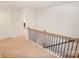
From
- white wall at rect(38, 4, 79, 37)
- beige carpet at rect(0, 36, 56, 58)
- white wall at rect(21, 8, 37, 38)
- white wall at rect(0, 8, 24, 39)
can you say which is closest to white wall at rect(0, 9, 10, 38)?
white wall at rect(0, 8, 24, 39)

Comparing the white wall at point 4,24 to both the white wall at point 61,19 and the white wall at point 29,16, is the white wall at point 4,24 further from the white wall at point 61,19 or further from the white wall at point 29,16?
the white wall at point 61,19

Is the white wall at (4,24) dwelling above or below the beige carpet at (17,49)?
above

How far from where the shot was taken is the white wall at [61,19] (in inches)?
76.9

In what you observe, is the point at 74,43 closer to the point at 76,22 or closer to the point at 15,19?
the point at 76,22

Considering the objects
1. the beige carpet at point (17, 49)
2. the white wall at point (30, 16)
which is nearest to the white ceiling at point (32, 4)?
the white wall at point (30, 16)

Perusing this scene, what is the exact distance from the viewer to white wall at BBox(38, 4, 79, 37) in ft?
6.41

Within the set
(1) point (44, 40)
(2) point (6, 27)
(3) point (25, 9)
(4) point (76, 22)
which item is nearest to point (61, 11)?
(4) point (76, 22)

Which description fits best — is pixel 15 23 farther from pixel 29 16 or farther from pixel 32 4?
pixel 32 4

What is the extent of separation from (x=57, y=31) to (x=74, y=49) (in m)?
0.47

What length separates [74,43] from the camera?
2010mm

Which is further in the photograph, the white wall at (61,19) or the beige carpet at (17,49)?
the beige carpet at (17,49)

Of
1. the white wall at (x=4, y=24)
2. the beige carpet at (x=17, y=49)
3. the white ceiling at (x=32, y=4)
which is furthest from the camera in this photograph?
the beige carpet at (x=17, y=49)

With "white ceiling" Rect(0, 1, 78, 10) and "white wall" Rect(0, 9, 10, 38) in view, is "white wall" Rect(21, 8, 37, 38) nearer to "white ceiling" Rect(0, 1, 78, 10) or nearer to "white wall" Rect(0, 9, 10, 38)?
"white ceiling" Rect(0, 1, 78, 10)

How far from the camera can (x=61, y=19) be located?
2.09m
